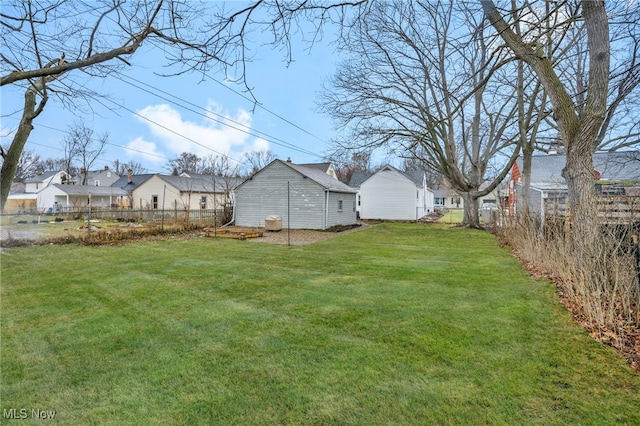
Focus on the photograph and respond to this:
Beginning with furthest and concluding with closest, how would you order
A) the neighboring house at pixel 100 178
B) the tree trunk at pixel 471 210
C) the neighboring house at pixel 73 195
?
the neighboring house at pixel 100 178 → the neighboring house at pixel 73 195 → the tree trunk at pixel 471 210

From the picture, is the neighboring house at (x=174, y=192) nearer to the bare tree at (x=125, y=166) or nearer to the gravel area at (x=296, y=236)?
the gravel area at (x=296, y=236)

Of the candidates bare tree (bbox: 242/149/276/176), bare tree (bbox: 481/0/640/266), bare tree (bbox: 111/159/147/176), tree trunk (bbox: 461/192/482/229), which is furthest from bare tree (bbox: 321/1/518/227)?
bare tree (bbox: 111/159/147/176)

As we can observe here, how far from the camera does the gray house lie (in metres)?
18.3

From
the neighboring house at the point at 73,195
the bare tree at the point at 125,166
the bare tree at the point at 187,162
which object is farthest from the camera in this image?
the bare tree at the point at 125,166

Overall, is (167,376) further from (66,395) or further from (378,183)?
(378,183)

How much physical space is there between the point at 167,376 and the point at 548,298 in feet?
17.7

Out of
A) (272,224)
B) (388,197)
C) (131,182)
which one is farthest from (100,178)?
(272,224)

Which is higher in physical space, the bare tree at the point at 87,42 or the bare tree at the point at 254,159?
the bare tree at the point at 254,159

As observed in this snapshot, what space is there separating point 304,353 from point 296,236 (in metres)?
11.8

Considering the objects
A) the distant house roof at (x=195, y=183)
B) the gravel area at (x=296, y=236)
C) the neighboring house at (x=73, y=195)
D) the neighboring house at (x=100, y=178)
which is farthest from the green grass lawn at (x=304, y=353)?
the neighboring house at (x=100, y=178)

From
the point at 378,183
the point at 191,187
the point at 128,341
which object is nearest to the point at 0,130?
the point at 128,341

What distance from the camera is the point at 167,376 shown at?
2936 millimetres

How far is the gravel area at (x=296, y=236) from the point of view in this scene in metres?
13.4

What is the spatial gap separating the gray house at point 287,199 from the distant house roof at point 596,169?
35.5 feet
